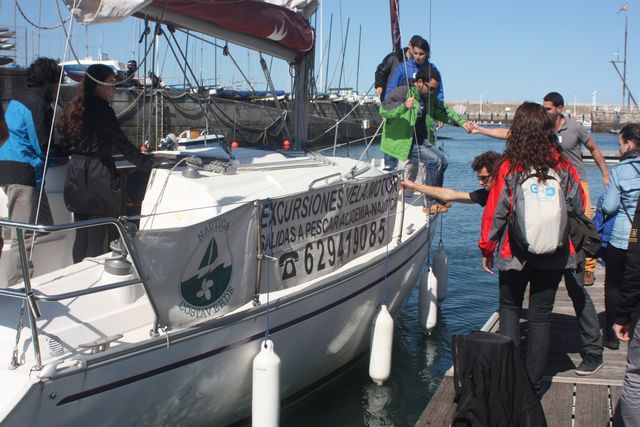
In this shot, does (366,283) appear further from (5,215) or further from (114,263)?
(5,215)

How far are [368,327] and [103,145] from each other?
2.76m

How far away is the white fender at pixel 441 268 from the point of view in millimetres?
8484

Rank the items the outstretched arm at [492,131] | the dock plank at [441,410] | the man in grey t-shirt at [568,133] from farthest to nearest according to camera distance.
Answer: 1. the man in grey t-shirt at [568,133]
2. the outstretched arm at [492,131]
3. the dock plank at [441,410]

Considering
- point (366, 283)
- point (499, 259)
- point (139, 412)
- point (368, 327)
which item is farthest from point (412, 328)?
point (139, 412)

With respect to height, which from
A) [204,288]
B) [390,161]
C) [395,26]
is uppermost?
[395,26]

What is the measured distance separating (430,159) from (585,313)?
3098mm

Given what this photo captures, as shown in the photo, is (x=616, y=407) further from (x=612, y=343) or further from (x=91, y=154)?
(x=91, y=154)

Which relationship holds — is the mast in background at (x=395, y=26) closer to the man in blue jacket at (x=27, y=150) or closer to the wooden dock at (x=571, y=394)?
the wooden dock at (x=571, y=394)

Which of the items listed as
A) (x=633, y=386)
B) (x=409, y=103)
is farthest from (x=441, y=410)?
(x=409, y=103)

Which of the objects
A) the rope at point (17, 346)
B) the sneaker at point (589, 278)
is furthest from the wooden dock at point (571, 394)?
the rope at point (17, 346)

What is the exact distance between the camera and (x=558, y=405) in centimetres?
470

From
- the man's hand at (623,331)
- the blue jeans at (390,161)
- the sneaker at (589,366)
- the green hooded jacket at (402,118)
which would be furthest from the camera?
the blue jeans at (390,161)

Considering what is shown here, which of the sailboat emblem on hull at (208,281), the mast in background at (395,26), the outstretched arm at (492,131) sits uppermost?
the mast in background at (395,26)

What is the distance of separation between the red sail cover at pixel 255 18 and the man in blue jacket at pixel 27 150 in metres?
1.08
